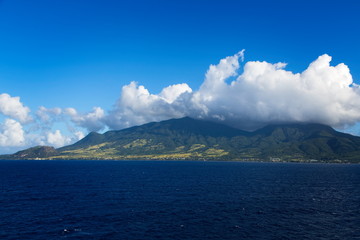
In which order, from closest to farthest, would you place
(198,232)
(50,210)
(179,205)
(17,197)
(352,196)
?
(198,232) → (50,210) → (179,205) → (17,197) → (352,196)

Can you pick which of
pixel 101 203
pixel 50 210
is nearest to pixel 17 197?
pixel 50 210

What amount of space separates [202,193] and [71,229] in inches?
3449

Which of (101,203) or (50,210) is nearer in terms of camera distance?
(50,210)

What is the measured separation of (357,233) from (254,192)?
7814 centimetres

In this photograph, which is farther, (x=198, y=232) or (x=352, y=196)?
(x=352, y=196)

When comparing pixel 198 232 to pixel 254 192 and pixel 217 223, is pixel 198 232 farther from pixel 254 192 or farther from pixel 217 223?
pixel 254 192

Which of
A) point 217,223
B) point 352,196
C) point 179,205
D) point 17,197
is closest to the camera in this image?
point 217,223

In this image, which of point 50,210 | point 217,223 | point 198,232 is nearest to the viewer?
point 198,232

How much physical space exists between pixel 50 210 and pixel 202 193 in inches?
3320

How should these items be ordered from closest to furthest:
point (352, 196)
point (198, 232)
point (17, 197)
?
point (198, 232) < point (17, 197) < point (352, 196)

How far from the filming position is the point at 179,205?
410 ft

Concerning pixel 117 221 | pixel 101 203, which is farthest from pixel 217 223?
pixel 101 203

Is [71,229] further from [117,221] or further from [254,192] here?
[254,192]

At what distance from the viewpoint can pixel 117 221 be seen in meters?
98.0
